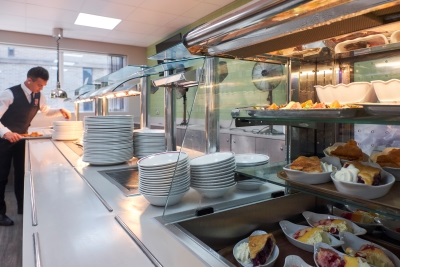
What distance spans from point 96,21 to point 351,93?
526cm

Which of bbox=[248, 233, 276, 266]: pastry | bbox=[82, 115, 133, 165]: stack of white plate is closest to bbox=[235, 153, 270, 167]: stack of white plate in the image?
bbox=[248, 233, 276, 266]: pastry

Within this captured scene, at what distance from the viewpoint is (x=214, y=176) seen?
1.00 metres

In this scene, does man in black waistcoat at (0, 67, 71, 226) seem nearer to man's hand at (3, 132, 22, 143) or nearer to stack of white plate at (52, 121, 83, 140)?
man's hand at (3, 132, 22, 143)

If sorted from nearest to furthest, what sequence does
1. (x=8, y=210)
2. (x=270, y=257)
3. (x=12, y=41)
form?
(x=270, y=257) → (x=8, y=210) → (x=12, y=41)

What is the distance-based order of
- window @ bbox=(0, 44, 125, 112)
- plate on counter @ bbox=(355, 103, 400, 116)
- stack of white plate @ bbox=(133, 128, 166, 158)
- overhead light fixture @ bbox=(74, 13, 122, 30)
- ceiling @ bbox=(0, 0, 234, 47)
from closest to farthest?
plate on counter @ bbox=(355, 103, 400, 116) → stack of white plate @ bbox=(133, 128, 166, 158) → ceiling @ bbox=(0, 0, 234, 47) → overhead light fixture @ bbox=(74, 13, 122, 30) → window @ bbox=(0, 44, 125, 112)

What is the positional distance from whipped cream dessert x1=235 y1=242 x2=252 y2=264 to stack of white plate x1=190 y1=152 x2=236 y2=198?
9.2 inches

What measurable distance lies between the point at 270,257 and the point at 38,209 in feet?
2.45

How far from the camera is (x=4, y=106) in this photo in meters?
2.99

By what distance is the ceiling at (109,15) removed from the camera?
4.29 meters

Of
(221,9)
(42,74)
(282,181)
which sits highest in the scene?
(221,9)

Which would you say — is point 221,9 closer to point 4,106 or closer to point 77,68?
point 4,106

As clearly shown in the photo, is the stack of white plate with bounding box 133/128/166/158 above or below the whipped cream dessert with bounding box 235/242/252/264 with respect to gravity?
above

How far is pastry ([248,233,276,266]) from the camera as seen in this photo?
75 centimetres
